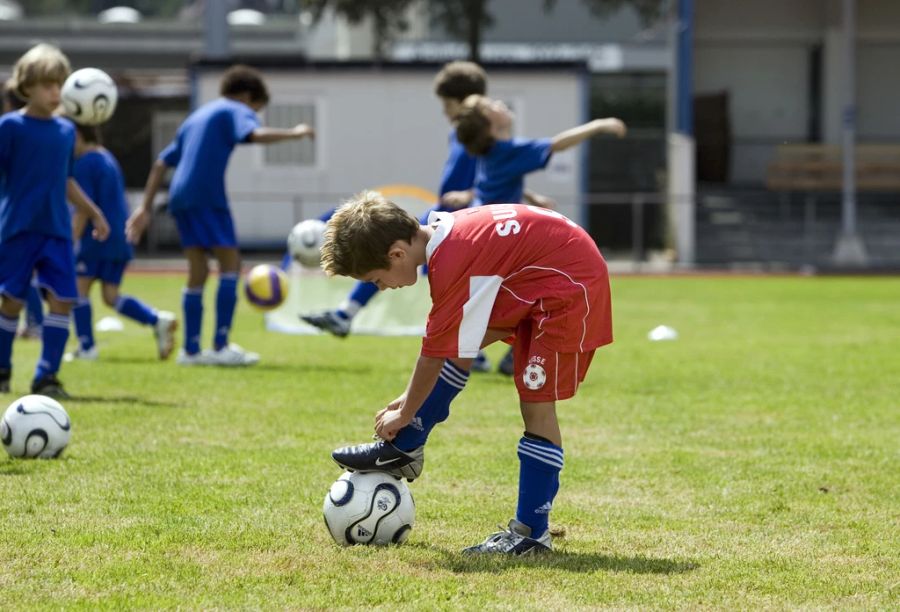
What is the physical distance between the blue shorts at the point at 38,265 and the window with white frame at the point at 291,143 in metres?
19.4

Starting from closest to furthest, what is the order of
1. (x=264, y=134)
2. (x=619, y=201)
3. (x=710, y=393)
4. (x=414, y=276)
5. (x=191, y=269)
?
(x=414, y=276), (x=710, y=393), (x=264, y=134), (x=191, y=269), (x=619, y=201)

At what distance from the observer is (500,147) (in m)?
9.25

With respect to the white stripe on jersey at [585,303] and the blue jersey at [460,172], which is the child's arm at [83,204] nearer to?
the blue jersey at [460,172]

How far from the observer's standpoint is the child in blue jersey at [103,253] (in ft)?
35.8

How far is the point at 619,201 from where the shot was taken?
982 inches

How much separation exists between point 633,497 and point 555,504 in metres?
0.38

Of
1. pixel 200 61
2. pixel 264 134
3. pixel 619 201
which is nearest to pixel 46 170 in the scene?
pixel 264 134

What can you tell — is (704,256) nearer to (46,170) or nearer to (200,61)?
(200,61)

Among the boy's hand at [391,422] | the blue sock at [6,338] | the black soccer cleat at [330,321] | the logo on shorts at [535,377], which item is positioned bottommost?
the black soccer cleat at [330,321]

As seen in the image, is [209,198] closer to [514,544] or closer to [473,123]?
[473,123]

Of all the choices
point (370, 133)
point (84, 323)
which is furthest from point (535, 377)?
point (370, 133)

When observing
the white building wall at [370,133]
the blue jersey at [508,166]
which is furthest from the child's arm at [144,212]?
the white building wall at [370,133]

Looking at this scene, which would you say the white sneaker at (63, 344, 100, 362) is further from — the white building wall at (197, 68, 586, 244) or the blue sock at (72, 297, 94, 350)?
the white building wall at (197, 68, 586, 244)

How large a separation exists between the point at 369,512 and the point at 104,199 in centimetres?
662
